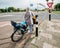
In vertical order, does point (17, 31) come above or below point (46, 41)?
above

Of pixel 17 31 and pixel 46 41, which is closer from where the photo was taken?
pixel 46 41

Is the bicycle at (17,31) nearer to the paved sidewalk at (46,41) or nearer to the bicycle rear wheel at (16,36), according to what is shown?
the bicycle rear wheel at (16,36)

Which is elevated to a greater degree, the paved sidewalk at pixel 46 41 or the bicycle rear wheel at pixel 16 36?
the bicycle rear wheel at pixel 16 36

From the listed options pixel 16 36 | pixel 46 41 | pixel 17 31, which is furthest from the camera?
pixel 17 31

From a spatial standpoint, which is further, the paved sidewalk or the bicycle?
the bicycle

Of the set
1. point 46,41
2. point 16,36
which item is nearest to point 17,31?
point 16,36

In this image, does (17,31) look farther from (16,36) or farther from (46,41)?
(46,41)

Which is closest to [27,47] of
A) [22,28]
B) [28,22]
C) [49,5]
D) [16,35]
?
[16,35]

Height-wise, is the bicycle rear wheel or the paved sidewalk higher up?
the bicycle rear wheel

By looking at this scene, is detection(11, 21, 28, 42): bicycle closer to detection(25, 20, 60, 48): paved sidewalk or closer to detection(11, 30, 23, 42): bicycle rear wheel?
detection(11, 30, 23, 42): bicycle rear wheel

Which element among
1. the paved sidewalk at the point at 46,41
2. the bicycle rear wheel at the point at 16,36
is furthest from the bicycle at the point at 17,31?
the paved sidewalk at the point at 46,41

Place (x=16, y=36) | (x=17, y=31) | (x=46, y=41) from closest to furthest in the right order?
(x=46, y=41)
(x=16, y=36)
(x=17, y=31)

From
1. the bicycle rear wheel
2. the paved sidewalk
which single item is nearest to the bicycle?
the bicycle rear wheel

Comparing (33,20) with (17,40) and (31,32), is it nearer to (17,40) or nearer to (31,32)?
(31,32)
